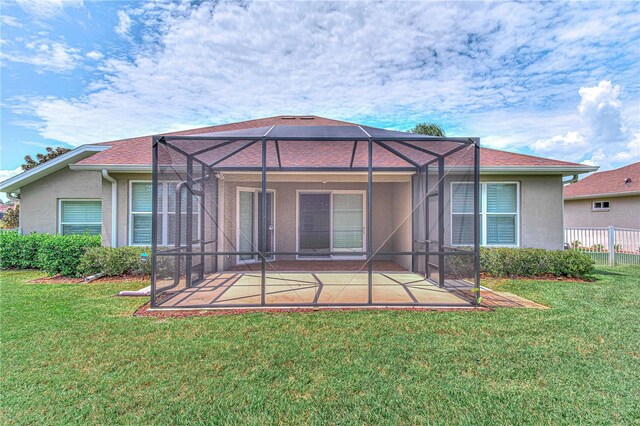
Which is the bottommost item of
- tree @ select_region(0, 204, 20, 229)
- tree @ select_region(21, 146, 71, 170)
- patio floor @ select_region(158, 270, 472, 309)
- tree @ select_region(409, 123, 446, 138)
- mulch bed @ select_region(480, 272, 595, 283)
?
mulch bed @ select_region(480, 272, 595, 283)

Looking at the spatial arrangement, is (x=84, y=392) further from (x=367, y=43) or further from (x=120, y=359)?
(x=367, y=43)

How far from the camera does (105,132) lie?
40.1 ft

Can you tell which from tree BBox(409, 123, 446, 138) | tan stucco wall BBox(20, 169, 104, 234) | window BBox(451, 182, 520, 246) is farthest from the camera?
tree BBox(409, 123, 446, 138)

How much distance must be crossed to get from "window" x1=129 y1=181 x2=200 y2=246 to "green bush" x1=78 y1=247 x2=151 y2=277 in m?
0.75

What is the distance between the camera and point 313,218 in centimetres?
964

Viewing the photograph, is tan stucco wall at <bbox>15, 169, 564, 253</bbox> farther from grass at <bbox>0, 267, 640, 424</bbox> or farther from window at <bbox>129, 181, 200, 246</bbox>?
grass at <bbox>0, 267, 640, 424</bbox>

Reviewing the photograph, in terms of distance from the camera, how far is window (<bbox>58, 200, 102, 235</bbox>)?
32.3 feet

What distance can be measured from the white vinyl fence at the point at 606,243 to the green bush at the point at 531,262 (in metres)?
3.17

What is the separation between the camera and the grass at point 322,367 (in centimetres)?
241

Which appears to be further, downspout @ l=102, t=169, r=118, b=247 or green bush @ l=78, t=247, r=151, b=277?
downspout @ l=102, t=169, r=118, b=247

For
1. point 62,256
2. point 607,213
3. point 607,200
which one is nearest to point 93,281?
point 62,256

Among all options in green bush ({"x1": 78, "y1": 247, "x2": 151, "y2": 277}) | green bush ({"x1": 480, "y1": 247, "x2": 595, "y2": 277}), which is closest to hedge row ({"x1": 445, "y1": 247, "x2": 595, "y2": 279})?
green bush ({"x1": 480, "y1": 247, "x2": 595, "y2": 277})

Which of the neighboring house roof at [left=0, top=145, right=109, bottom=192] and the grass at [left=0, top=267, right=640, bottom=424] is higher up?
the neighboring house roof at [left=0, top=145, right=109, bottom=192]

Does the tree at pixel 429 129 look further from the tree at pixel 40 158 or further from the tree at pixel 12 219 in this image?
the tree at pixel 12 219
